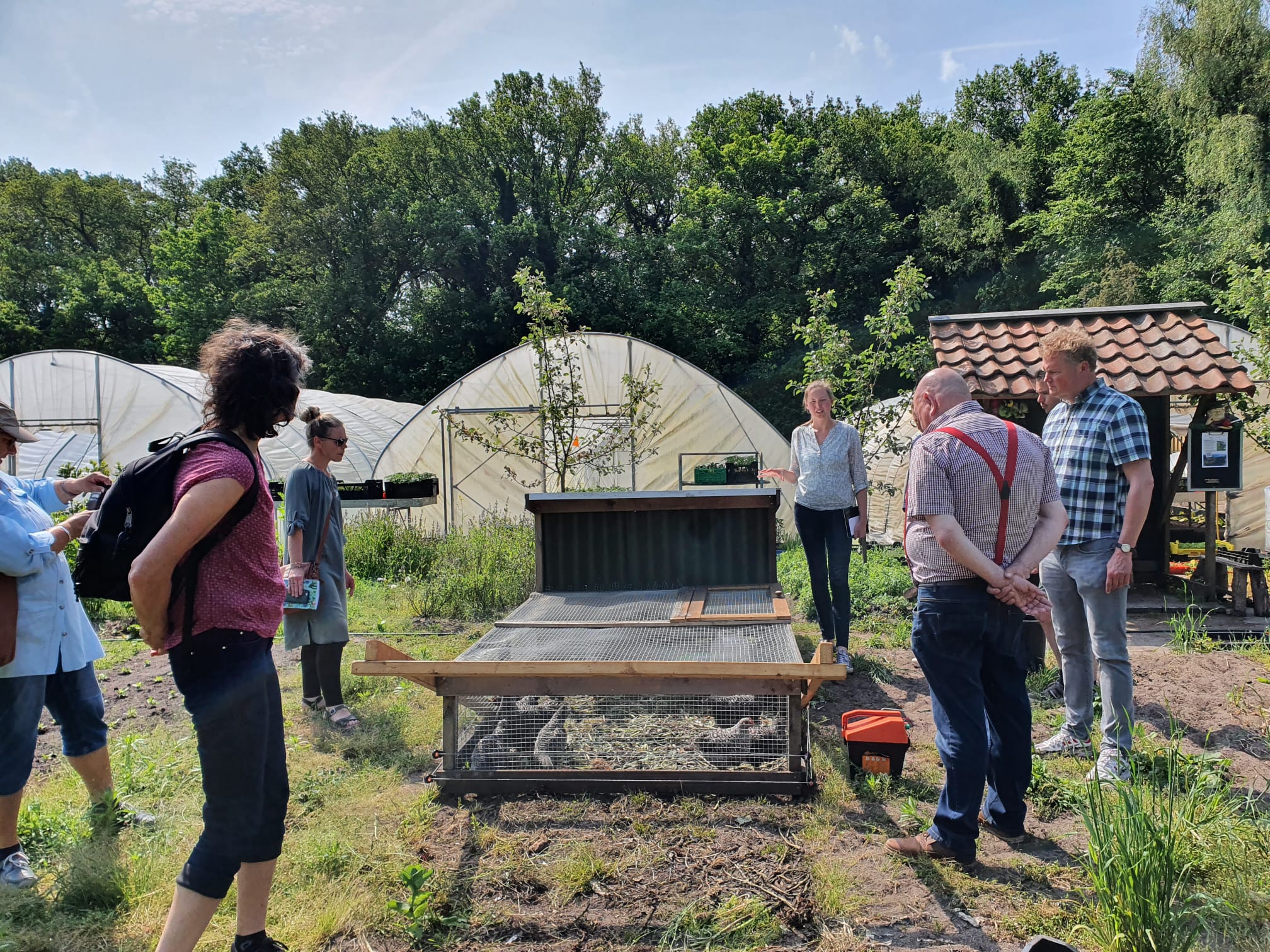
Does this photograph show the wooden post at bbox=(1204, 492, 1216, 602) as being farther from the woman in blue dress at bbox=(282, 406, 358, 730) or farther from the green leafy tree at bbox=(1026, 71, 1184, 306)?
the green leafy tree at bbox=(1026, 71, 1184, 306)

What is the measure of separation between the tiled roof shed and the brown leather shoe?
12.8 ft

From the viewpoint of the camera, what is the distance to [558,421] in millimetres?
9227

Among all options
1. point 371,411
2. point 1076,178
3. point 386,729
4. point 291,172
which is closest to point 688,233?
point 1076,178

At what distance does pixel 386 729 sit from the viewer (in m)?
4.68

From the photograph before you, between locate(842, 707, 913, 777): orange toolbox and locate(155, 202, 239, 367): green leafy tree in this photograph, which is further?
locate(155, 202, 239, 367): green leafy tree

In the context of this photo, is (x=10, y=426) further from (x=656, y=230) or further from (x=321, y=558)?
(x=656, y=230)

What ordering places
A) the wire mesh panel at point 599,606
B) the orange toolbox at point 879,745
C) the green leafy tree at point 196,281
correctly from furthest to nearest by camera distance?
the green leafy tree at point 196,281, the wire mesh panel at point 599,606, the orange toolbox at point 879,745

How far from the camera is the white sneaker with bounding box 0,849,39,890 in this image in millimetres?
2889

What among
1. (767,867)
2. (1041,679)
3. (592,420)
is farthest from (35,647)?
(592,420)

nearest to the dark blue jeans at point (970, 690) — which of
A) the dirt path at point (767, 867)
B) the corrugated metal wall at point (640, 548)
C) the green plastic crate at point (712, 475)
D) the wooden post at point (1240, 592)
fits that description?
the dirt path at point (767, 867)

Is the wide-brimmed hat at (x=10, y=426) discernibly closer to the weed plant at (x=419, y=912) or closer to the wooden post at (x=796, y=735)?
the weed plant at (x=419, y=912)

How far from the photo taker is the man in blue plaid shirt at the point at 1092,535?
3.48m

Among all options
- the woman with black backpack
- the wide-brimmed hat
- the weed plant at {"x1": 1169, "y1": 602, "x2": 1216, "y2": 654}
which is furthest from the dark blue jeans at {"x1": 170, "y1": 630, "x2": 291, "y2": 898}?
the weed plant at {"x1": 1169, "y1": 602, "x2": 1216, "y2": 654}

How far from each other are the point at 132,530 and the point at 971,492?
2.60 metres
